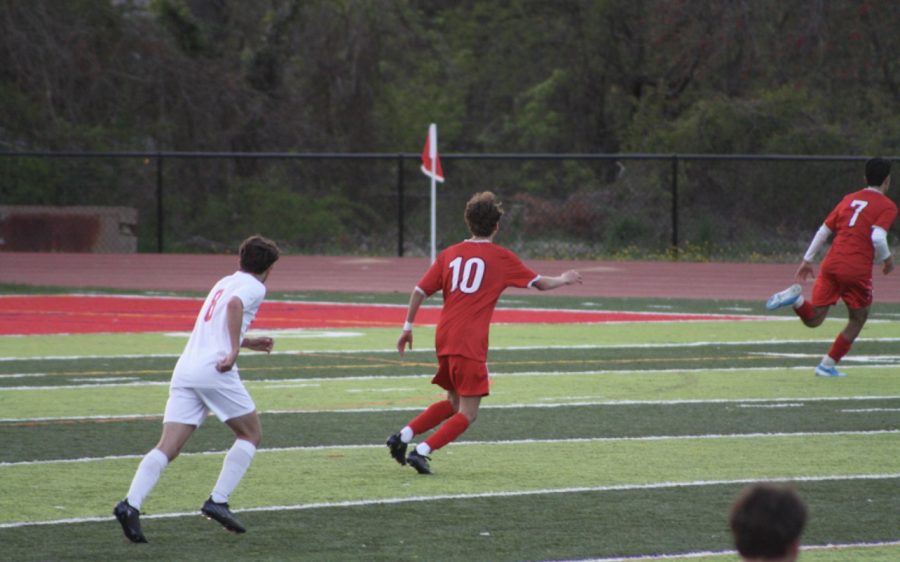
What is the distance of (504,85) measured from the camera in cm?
5206

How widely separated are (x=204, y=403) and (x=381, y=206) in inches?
1145

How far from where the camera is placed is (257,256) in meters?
7.84

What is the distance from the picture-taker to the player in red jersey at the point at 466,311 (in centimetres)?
937

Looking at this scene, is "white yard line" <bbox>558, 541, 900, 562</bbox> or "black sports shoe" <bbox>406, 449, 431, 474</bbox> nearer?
"white yard line" <bbox>558, 541, 900, 562</bbox>

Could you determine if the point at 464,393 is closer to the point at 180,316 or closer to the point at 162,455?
the point at 162,455

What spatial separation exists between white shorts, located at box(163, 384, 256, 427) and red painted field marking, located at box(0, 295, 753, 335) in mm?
11957

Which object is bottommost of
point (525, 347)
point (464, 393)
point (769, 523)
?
point (525, 347)

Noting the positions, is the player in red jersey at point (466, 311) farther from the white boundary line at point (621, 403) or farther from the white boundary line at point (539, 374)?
the white boundary line at point (539, 374)

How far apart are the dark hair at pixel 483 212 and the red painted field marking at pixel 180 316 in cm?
1065

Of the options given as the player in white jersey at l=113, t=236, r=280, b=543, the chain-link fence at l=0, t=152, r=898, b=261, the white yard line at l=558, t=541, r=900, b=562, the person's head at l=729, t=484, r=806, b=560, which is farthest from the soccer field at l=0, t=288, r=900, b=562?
the chain-link fence at l=0, t=152, r=898, b=261

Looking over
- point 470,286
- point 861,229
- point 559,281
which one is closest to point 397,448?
point 470,286

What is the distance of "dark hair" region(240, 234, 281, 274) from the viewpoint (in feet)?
25.7

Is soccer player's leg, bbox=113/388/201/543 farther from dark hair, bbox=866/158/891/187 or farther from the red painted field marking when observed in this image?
the red painted field marking

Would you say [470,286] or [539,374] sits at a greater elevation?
[470,286]
